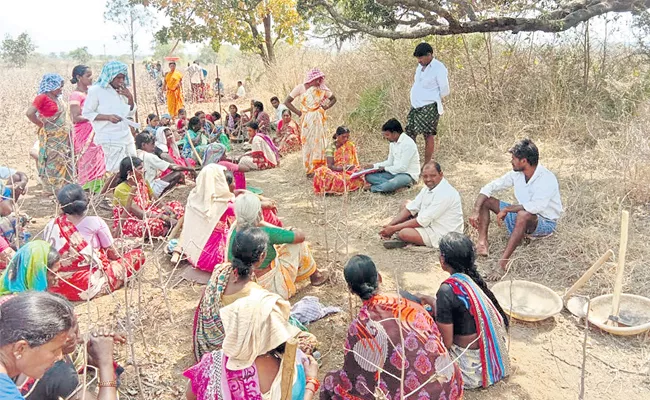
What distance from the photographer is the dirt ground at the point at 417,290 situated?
294 centimetres

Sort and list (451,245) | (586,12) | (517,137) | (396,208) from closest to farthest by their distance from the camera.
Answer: (451,245) < (586,12) < (396,208) < (517,137)

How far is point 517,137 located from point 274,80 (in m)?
6.76

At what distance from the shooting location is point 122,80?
5434 mm

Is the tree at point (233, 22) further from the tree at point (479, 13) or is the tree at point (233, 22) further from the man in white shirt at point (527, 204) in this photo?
the man in white shirt at point (527, 204)

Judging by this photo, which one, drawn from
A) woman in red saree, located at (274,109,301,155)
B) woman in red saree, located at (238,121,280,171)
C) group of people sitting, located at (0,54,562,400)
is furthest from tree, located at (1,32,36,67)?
woman in red saree, located at (238,121,280,171)

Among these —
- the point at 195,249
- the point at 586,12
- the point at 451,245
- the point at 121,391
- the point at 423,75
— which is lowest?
the point at 121,391

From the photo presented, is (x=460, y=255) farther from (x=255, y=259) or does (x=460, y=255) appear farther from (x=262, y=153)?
(x=262, y=153)

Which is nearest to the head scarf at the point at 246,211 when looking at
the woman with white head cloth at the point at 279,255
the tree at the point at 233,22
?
the woman with white head cloth at the point at 279,255

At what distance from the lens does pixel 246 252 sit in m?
2.60

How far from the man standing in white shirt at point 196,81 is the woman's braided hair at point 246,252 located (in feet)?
41.7

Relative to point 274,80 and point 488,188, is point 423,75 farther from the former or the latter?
point 274,80

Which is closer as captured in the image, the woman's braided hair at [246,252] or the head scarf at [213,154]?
the woman's braided hair at [246,252]

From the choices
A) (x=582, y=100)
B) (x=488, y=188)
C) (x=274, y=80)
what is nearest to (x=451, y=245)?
(x=488, y=188)

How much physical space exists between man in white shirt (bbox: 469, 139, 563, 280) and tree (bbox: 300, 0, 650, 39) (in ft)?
6.49
